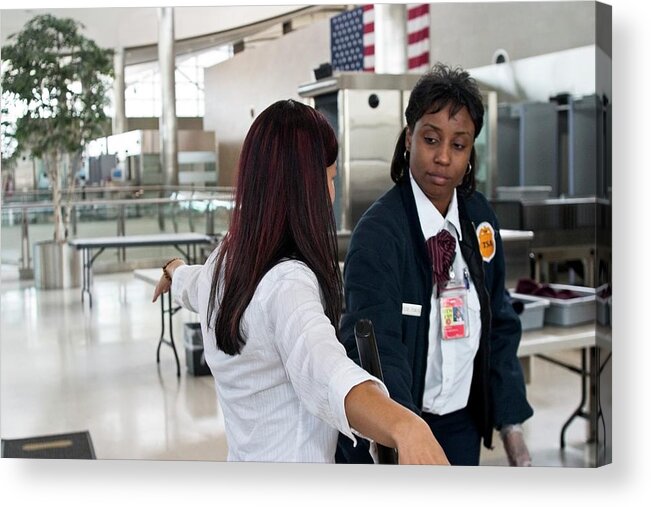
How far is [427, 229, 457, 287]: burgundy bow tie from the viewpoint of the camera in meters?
1.97

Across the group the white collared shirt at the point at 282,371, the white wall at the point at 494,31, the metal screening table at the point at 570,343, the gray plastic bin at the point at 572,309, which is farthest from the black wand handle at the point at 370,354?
the white wall at the point at 494,31

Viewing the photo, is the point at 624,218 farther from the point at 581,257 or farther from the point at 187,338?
the point at 187,338

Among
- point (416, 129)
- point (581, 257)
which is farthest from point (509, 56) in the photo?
point (416, 129)

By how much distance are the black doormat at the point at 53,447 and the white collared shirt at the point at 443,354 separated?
2.14 metres

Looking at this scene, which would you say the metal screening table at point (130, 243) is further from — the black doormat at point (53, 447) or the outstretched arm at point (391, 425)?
the outstretched arm at point (391, 425)

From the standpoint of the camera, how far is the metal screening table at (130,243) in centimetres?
389

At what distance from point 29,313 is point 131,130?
1.52 m

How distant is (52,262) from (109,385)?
72cm

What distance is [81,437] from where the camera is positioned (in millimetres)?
4066

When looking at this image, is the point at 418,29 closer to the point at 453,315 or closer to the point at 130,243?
the point at 130,243

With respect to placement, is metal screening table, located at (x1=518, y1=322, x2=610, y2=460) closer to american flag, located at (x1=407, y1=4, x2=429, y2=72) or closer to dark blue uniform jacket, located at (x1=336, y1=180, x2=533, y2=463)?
dark blue uniform jacket, located at (x1=336, y1=180, x2=533, y2=463)

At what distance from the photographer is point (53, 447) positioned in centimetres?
387

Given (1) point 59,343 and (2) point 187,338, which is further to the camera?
(2) point 187,338

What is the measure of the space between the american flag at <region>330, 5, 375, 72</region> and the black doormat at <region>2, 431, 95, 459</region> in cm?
249
